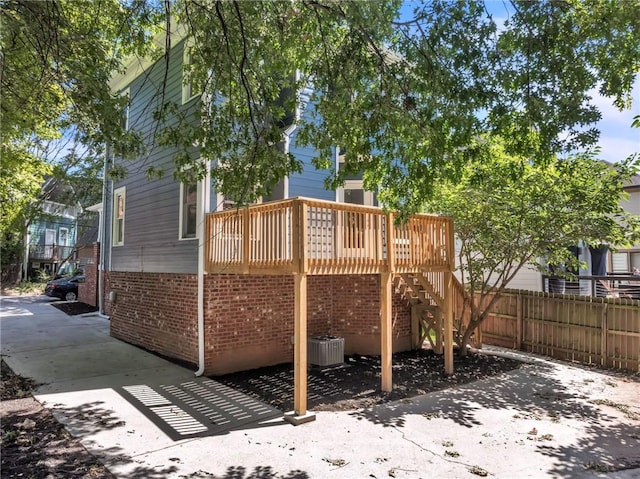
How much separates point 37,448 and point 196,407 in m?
2.06

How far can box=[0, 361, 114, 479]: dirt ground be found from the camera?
4.30 m

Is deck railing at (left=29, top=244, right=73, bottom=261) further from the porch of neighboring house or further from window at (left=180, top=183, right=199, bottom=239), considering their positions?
the porch of neighboring house

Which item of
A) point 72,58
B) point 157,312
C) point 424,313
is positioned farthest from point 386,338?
point 72,58

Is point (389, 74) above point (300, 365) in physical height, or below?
above

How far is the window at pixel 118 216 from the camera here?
40.6ft

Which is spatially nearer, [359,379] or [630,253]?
[359,379]

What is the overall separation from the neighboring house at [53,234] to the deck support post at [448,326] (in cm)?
3151

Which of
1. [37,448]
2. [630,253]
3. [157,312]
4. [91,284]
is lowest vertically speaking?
[37,448]

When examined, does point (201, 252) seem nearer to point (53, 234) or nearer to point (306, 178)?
point (306, 178)

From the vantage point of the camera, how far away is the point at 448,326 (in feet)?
28.2

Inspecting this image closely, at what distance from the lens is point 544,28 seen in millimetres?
4633

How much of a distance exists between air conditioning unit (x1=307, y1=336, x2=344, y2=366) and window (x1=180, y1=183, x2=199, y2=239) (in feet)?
11.7

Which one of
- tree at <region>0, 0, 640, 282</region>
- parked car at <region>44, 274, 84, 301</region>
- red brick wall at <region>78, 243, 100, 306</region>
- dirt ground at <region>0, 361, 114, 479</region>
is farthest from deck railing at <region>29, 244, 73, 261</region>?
tree at <region>0, 0, 640, 282</region>

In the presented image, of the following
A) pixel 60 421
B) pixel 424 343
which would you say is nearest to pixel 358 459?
pixel 60 421
